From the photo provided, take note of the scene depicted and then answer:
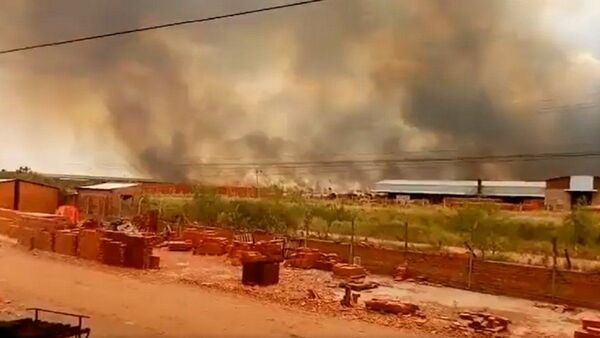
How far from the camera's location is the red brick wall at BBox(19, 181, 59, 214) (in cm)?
2283

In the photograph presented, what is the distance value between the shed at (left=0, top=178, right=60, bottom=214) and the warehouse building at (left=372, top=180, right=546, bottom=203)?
476 inches

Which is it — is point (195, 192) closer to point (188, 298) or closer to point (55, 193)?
point (55, 193)

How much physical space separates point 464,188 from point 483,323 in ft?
34.4

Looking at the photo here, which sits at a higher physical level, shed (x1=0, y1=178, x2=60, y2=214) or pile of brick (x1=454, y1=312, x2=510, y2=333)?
shed (x1=0, y1=178, x2=60, y2=214)

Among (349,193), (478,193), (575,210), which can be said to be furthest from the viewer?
(349,193)

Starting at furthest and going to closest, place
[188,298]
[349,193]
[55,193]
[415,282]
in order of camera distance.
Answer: [55,193], [349,193], [415,282], [188,298]

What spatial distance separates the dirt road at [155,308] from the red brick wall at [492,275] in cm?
412

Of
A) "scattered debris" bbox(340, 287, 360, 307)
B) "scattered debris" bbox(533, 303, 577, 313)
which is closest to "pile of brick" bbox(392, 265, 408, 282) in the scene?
"scattered debris" bbox(533, 303, 577, 313)

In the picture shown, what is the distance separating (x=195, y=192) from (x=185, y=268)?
7699 mm

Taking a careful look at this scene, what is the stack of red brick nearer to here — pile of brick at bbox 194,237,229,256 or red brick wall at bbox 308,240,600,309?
pile of brick at bbox 194,237,229,256

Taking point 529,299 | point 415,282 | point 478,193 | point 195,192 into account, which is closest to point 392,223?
point 478,193

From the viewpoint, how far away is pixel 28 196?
23.1 meters

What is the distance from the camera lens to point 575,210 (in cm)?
1393

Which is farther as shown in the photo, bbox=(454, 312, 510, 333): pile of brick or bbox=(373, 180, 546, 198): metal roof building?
bbox=(373, 180, 546, 198): metal roof building
